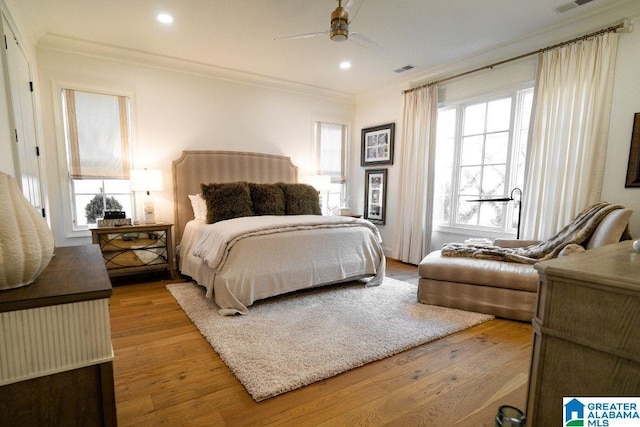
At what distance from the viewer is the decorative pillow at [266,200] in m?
3.89

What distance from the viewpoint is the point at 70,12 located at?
2867mm

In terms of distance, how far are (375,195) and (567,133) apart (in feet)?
9.16

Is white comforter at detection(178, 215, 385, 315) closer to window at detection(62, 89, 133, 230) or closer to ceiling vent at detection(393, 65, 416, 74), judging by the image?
window at detection(62, 89, 133, 230)

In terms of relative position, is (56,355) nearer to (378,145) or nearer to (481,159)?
(481,159)

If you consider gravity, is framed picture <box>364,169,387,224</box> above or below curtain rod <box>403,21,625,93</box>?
below

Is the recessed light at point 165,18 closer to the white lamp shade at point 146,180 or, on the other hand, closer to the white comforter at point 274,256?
the white lamp shade at point 146,180

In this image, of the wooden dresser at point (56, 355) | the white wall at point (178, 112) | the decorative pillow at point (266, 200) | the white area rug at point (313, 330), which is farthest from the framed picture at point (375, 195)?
the wooden dresser at point (56, 355)

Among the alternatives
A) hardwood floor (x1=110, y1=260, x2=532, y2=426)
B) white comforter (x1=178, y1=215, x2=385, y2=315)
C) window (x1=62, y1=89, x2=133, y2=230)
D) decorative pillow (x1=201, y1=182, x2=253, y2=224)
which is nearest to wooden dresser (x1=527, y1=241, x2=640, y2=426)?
hardwood floor (x1=110, y1=260, x2=532, y2=426)

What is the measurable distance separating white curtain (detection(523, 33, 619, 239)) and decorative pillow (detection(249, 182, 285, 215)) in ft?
9.50

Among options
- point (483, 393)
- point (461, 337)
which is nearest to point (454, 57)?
point (461, 337)

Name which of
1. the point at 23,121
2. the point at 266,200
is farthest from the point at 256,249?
the point at 23,121

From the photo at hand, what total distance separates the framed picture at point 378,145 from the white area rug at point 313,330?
2.53 meters

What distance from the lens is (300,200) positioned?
13.6 feet

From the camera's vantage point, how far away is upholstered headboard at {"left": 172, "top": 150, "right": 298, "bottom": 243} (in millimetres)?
4117
